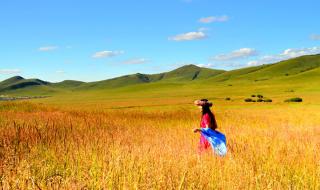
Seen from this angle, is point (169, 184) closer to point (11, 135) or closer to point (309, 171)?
point (309, 171)

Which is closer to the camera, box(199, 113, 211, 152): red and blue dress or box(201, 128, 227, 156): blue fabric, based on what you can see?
box(201, 128, 227, 156): blue fabric

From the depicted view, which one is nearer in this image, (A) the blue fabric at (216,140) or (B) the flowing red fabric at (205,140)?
(A) the blue fabric at (216,140)

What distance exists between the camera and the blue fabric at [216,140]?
895cm

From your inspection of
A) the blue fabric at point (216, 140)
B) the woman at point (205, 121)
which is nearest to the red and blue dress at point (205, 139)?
the woman at point (205, 121)

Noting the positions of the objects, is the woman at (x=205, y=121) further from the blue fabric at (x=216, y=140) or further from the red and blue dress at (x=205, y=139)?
the blue fabric at (x=216, y=140)

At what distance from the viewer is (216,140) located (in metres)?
9.23

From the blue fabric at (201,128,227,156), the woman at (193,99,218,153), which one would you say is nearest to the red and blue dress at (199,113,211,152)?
the woman at (193,99,218,153)

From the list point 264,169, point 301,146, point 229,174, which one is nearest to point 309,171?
point 264,169

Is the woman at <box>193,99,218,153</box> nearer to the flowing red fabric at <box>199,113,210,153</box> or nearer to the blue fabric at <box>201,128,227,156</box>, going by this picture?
the flowing red fabric at <box>199,113,210,153</box>

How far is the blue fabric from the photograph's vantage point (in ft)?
29.3

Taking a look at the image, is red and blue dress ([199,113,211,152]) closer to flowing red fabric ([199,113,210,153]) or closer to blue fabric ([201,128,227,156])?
flowing red fabric ([199,113,210,153])

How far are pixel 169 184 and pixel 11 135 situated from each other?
6.04m

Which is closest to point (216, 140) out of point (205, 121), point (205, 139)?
point (205, 139)

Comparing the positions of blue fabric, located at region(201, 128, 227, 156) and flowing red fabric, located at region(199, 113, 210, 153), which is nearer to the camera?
blue fabric, located at region(201, 128, 227, 156)
